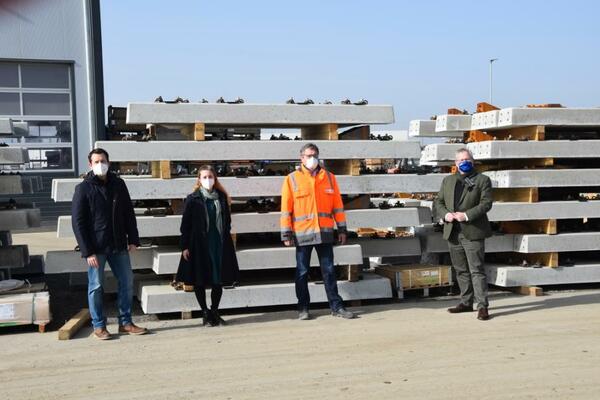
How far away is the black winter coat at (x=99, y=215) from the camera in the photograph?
566cm

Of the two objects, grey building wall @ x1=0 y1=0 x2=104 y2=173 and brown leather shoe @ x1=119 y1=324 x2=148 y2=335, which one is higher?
grey building wall @ x1=0 y1=0 x2=104 y2=173

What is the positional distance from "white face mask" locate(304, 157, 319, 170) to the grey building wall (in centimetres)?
1273

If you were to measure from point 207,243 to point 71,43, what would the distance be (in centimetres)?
1326

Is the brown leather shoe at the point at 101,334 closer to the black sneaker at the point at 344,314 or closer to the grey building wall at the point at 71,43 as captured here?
the black sneaker at the point at 344,314

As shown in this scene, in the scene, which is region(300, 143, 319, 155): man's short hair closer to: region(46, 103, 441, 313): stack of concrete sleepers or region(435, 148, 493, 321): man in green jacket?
region(46, 103, 441, 313): stack of concrete sleepers

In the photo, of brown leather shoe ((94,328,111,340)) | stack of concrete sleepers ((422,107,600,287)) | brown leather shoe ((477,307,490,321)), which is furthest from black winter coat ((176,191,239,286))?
stack of concrete sleepers ((422,107,600,287))

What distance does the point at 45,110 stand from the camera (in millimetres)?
17719

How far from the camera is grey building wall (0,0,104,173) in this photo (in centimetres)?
1698

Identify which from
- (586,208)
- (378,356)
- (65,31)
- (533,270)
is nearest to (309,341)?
(378,356)

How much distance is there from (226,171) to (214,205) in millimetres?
801

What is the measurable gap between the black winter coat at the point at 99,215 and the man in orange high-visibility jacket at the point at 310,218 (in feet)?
5.21

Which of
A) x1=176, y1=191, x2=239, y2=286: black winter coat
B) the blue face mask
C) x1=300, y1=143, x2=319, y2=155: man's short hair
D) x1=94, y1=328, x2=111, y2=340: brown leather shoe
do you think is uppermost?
x1=300, y1=143, x2=319, y2=155: man's short hair

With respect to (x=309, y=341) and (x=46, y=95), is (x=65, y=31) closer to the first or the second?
(x=46, y=95)

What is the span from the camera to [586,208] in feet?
25.0
